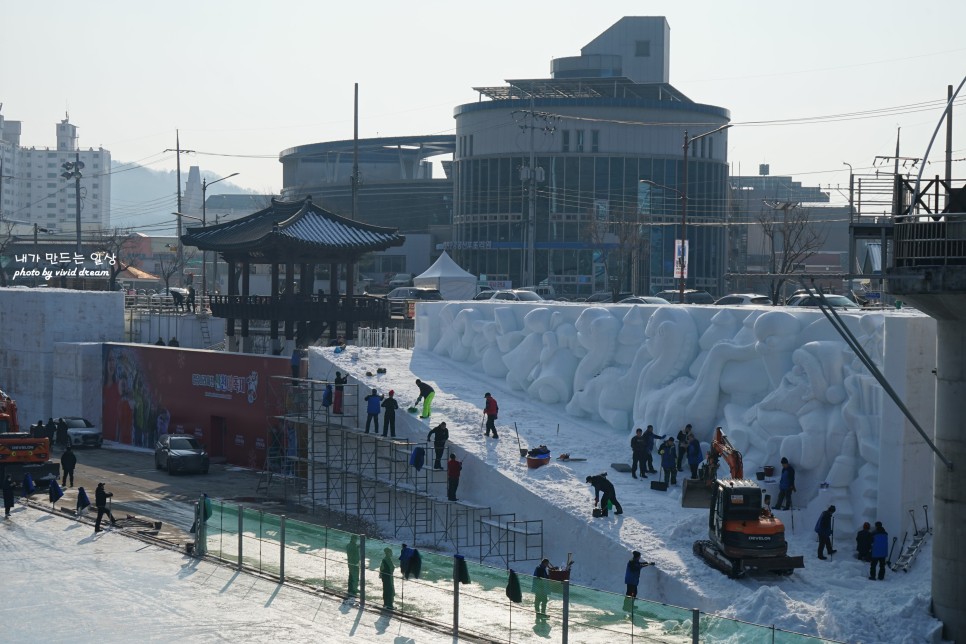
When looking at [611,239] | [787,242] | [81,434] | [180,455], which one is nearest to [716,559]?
[180,455]

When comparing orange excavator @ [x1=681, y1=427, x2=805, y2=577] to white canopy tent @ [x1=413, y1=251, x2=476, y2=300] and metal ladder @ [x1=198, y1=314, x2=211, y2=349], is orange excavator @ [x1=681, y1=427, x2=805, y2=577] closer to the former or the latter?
metal ladder @ [x1=198, y1=314, x2=211, y2=349]

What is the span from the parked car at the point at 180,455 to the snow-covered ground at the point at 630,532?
21.5ft

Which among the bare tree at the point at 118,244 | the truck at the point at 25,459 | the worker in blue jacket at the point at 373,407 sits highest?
the bare tree at the point at 118,244

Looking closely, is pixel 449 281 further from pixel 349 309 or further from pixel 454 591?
pixel 454 591

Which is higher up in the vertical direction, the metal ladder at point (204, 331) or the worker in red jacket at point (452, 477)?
the metal ladder at point (204, 331)

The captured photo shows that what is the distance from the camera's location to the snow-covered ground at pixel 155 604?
2138 cm

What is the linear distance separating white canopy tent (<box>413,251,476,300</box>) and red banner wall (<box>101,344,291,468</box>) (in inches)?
656

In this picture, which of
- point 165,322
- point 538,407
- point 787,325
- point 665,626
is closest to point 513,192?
point 165,322

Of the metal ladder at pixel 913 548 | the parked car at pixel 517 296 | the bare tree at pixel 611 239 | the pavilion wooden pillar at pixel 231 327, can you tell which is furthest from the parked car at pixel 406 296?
the metal ladder at pixel 913 548

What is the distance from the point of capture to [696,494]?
94.7 ft

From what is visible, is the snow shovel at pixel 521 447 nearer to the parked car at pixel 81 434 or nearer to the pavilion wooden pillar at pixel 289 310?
the pavilion wooden pillar at pixel 289 310

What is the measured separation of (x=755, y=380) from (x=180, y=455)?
21511 mm

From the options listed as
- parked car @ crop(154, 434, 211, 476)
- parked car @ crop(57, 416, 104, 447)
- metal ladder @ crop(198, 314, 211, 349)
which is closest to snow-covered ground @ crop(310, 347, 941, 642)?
parked car @ crop(154, 434, 211, 476)

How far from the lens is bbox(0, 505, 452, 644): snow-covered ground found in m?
21.4
